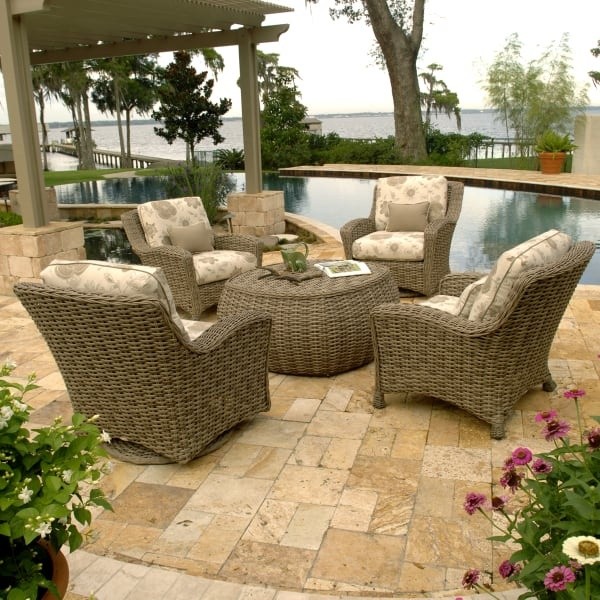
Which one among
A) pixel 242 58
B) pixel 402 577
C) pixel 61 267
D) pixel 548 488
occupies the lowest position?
pixel 402 577

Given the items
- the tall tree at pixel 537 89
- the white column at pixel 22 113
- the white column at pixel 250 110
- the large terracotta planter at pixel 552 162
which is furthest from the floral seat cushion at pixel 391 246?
the tall tree at pixel 537 89

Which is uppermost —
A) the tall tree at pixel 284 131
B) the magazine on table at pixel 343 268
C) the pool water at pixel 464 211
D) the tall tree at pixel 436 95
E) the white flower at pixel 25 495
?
the tall tree at pixel 436 95

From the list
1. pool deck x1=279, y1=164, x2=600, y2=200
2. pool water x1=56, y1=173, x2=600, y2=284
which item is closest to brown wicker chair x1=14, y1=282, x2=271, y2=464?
pool water x1=56, y1=173, x2=600, y2=284

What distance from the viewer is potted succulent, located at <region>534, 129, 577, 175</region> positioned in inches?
499

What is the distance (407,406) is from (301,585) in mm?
1463

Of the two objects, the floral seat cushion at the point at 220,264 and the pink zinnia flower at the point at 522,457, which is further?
the floral seat cushion at the point at 220,264

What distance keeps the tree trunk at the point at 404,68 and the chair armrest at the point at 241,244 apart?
1162 cm

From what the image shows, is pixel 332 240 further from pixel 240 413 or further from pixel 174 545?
pixel 174 545

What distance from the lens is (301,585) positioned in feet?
6.97

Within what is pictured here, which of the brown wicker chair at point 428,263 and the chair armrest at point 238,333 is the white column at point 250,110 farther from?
the chair armrest at point 238,333

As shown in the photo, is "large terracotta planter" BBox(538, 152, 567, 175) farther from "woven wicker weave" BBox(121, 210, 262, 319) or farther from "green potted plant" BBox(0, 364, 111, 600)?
"green potted plant" BBox(0, 364, 111, 600)

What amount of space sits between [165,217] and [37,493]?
4032mm

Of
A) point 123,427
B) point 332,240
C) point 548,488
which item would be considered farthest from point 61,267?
point 332,240

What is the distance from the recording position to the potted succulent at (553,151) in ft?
41.5
